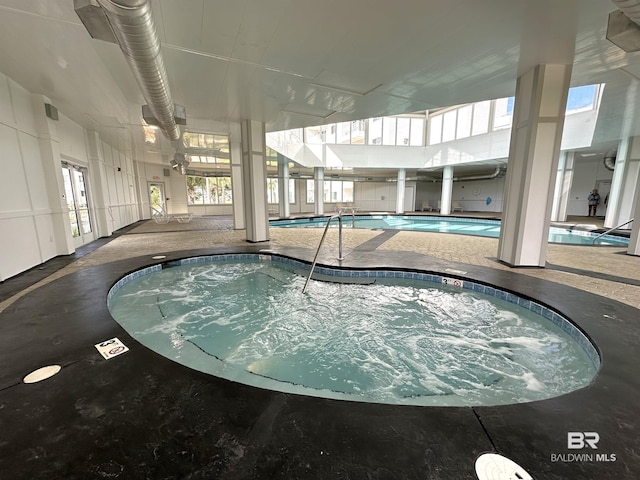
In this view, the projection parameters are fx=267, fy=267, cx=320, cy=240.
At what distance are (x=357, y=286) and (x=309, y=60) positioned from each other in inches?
116

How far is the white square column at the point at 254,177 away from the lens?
5699 millimetres

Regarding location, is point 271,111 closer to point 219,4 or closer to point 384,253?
point 219,4

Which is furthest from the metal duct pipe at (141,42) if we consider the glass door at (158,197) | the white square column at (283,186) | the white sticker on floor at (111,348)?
the glass door at (158,197)

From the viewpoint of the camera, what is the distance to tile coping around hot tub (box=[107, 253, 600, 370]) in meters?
2.23

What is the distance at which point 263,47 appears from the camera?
2959 millimetres

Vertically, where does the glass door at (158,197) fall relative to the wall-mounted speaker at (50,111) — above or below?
below

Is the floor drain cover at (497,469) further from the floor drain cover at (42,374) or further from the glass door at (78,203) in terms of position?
the glass door at (78,203)

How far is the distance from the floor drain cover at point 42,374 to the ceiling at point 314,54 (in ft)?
9.23

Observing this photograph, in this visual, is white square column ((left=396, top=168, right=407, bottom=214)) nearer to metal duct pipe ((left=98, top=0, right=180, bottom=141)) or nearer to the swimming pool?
the swimming pool

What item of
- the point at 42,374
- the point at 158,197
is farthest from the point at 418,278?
the point at 158,197

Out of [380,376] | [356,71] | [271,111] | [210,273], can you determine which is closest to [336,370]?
[380,376]

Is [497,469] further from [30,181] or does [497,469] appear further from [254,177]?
[30,181]

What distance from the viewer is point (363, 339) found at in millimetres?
2506

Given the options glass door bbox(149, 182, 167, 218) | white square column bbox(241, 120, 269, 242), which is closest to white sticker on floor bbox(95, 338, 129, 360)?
white square column bbox(241, 120, 269, 242)
